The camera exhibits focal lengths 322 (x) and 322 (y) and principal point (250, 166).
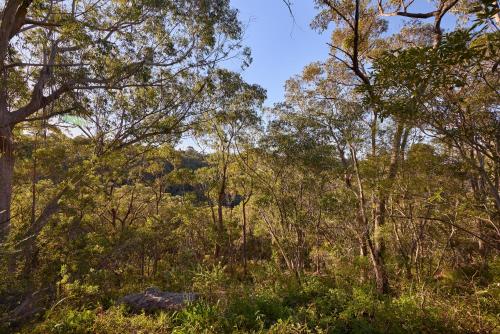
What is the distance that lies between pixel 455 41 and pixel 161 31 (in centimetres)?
719

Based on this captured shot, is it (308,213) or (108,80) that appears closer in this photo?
(108,80)

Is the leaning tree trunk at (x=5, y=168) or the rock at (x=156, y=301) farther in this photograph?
the rock at (x=156, y=301)

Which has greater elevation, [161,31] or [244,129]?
[161,31]

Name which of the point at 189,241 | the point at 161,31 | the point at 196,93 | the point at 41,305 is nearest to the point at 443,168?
the point at 196,93

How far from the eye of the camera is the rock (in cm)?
782

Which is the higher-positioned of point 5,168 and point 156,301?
point 5,168

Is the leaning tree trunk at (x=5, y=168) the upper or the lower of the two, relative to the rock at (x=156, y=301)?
upper

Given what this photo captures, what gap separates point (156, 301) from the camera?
807 cm

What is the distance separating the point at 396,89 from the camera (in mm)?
3898

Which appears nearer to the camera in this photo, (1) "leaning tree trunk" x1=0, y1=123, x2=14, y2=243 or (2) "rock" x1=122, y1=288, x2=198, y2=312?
(1) "leaning tree trunk" x1=0, y1=123, x2=14, y2=243

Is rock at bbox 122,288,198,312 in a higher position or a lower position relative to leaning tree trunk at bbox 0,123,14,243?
lower

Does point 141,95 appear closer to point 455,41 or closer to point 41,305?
point 41,305

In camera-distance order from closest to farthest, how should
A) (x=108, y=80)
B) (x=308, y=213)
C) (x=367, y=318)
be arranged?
1. (x=367, y=318)
2. (x=108, y=80)
3. (x=308, y=213)

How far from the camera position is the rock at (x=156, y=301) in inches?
308
